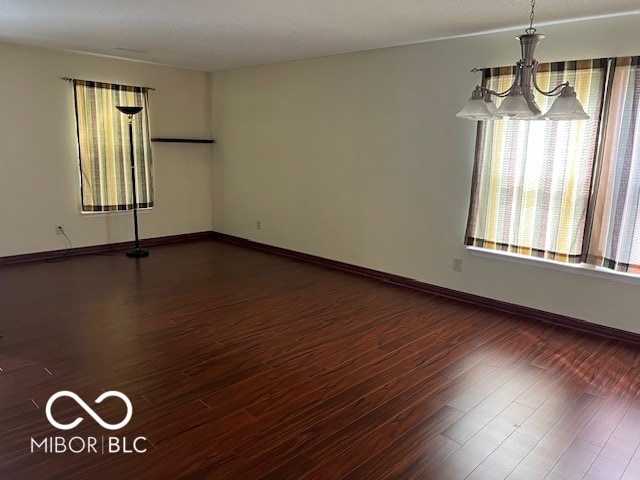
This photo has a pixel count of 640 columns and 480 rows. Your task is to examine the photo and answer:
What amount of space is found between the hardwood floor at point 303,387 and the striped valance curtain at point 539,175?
2.27 feet

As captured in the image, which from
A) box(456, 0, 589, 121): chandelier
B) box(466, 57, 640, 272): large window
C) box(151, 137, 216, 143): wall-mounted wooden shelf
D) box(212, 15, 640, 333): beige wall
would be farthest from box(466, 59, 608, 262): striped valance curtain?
box(151, 137, 216, 143): wall-mounted wooden shelf

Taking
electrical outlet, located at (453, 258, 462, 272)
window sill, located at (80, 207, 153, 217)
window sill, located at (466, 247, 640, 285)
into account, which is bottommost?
electrical outlet, located at (453, 258, 462, 272)

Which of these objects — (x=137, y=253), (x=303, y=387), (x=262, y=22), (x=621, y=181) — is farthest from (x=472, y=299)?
(x=137, y=253)

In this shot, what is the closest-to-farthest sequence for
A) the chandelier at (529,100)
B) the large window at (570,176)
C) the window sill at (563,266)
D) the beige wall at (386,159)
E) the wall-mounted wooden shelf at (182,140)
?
1. the chandelier at (529,100)
2. the large window at (570,176)
3. the window sill at (563,266)
4. the beige wall at (386,159)
5. the wall-mounted wooden shelf at (182,140)

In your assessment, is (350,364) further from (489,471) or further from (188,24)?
(188,24)

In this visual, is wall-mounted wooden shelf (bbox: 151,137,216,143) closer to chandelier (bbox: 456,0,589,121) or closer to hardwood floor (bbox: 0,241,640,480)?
hardwood floor (bbox: 0,241,640,480)

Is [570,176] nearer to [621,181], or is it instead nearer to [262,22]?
[621,181]

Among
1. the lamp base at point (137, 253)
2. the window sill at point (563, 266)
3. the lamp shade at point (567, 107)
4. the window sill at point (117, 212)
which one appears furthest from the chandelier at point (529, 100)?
the window sill at point (117, 212)

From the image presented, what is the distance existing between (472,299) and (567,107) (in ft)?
8.16

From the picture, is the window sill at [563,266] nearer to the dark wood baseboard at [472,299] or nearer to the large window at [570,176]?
the large window at [570,176]

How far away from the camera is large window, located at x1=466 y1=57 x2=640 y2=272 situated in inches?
139

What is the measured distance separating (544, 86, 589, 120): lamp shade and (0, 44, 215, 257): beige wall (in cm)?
526

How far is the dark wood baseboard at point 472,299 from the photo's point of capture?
3.77 metres

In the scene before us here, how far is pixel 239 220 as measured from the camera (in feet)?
22.4
